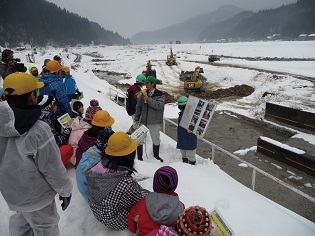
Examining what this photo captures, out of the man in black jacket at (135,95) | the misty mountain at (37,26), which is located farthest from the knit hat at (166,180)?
the misty mountain at (37,26)

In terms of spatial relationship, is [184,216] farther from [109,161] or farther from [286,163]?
[286,163]

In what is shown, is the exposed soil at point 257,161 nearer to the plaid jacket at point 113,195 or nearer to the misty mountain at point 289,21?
the plaid jacket at point 113,195

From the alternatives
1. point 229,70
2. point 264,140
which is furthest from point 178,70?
point 264,140

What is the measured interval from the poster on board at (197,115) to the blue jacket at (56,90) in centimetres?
277

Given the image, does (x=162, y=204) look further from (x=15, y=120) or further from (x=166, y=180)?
(x=15, y=120)

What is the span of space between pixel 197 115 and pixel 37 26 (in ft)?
462

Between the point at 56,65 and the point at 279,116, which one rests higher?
the point at 56,65

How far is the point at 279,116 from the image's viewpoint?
1189 centimetres

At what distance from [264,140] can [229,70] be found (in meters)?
20.7

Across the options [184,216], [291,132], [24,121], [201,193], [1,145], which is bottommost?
[291,132]

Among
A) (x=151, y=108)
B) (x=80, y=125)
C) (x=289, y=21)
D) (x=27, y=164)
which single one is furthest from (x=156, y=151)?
(x=289, y=21)

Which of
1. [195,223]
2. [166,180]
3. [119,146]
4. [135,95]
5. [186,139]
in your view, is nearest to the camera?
[195,223]

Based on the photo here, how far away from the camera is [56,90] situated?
5.44 meters

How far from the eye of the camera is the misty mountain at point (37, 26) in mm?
101625
